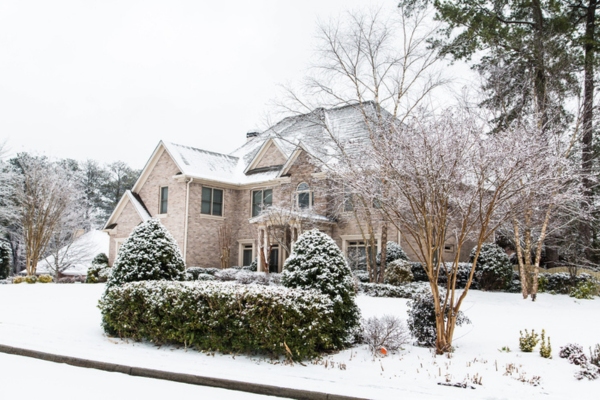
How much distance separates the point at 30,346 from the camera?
852 centimetres

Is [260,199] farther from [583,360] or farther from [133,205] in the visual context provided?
[583,360]

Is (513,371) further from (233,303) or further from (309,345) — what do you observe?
(233,303)

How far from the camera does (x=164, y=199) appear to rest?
27.5 meters

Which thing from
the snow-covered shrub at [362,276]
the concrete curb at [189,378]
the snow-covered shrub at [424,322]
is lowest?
the concrete curb at [189,378]

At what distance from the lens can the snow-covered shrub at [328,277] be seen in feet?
27.1

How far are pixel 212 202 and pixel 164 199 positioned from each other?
2723 mm

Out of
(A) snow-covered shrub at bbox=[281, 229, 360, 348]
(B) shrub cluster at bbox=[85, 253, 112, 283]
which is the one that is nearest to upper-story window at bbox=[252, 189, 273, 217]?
(B) shrub cluster at bbox=[85, 253, 112, 283]

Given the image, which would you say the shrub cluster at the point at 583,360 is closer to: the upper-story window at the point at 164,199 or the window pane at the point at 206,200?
the window pane at the point at 206,200

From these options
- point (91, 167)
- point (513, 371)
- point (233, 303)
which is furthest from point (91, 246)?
point (513, 371)

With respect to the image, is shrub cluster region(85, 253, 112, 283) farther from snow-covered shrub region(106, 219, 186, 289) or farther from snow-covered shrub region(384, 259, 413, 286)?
snow-covered shrub region(106, 219, 186, 289)

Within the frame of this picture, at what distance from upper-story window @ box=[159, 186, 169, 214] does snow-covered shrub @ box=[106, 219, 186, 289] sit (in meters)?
17.0

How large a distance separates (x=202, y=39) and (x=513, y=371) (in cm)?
1463

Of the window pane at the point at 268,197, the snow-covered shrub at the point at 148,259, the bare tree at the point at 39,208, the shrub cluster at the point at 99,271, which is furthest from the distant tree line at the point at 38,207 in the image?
the snow-covered shrub at the point at 148,259

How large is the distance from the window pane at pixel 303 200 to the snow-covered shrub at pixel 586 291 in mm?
12000
